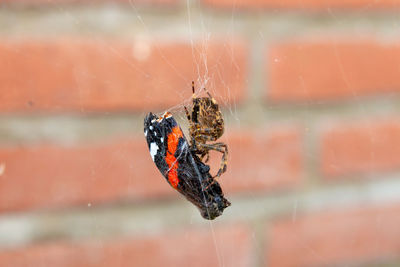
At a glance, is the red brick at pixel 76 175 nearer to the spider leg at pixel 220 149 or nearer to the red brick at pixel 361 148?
the spider leg at pixel 220 149

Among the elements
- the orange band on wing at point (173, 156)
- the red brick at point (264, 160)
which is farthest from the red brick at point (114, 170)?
the orange band on wing at point (173, 156)

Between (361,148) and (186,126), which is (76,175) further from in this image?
(361,148)

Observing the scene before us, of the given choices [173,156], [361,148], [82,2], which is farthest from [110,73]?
[361,148]

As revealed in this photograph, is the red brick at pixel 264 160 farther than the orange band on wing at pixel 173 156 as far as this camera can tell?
Yes

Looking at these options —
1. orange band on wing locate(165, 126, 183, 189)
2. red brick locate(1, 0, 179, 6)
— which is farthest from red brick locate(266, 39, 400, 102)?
orange band on wing locate(165, 126, 183, 189)

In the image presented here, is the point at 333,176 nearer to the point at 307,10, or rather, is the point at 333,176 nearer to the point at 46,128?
the point at 307,10

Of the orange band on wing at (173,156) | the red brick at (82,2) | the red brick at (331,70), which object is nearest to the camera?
the orange band on wing at (173,156)

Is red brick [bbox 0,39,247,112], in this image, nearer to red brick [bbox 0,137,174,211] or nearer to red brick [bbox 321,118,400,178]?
red brick [bbox 0,137,174,211]

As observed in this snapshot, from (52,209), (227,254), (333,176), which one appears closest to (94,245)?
(52,209)

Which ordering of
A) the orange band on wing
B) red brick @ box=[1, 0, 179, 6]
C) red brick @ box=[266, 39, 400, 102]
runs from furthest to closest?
red brick @ box=[266, 39, 400, 102] → red brick @ box=[1, 0, 179, 6] → the orange band on wing
